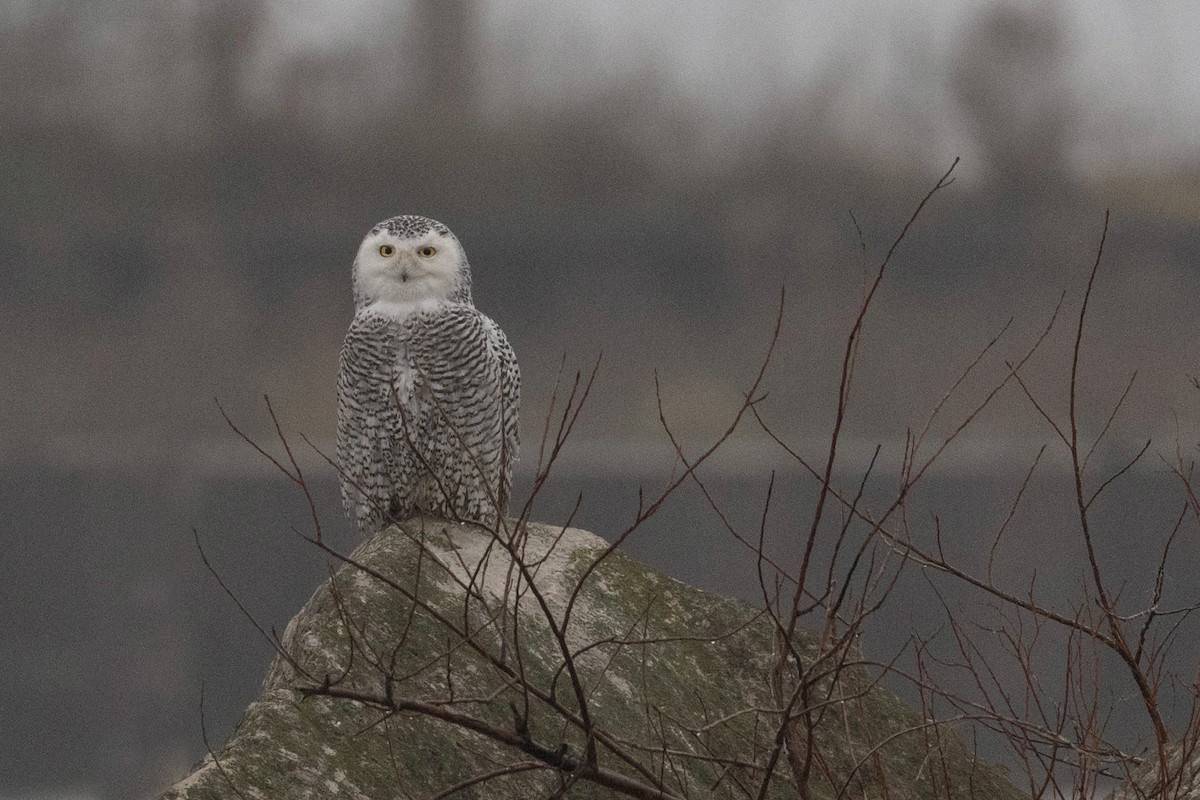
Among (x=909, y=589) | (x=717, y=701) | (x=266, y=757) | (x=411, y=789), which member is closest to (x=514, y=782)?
(x=411, y=789)

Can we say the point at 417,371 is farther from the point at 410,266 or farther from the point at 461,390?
the point at 410,266

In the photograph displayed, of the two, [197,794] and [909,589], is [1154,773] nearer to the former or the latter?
[197,794]

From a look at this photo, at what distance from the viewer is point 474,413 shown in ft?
11.3

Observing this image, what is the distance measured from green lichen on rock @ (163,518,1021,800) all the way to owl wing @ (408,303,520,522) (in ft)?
0.49

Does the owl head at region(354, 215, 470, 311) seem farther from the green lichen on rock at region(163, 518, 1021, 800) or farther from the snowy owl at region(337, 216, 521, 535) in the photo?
the green lichen on rock at region(163, 518, 1021, 800)

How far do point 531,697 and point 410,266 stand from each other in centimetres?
116

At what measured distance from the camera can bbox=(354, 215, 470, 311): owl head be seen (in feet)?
11.2

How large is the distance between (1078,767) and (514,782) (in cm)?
93

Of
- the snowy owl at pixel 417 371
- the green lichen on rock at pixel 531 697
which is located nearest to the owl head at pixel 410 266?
the snowy owl at pixel 417 371

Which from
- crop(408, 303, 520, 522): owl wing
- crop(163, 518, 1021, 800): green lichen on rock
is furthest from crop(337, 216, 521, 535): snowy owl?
crop(163, 518, 1021, 800): green lichen on rock

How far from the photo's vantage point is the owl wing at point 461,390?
3387 mm

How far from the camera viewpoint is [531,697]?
2660 mm

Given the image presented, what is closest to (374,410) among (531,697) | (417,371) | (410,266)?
(417,371)

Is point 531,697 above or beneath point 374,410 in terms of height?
beneath
